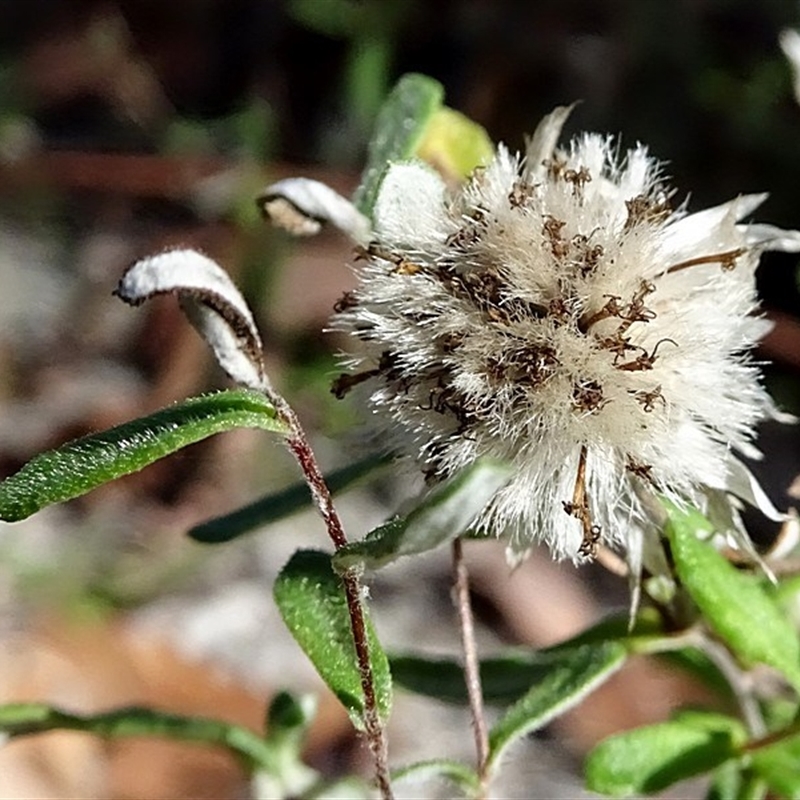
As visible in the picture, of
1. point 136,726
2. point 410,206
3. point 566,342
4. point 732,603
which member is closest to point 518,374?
point 566,342

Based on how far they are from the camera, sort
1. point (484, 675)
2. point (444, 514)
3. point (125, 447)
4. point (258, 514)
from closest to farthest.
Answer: point (444, 514)
point (125, 447)
point (258, 514)
point (484, 675)

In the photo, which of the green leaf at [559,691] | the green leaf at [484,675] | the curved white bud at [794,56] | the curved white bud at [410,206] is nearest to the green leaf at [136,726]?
the green leaf at [484,675]

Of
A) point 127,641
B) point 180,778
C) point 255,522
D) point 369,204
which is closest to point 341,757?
point 180,778

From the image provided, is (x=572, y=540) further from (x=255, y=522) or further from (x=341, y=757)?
(x=341, y=757)

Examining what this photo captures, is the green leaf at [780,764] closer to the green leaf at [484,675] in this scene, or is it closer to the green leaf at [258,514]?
the green leaf at [484,675]

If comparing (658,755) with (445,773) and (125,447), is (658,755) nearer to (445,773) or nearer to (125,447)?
(445,773)
